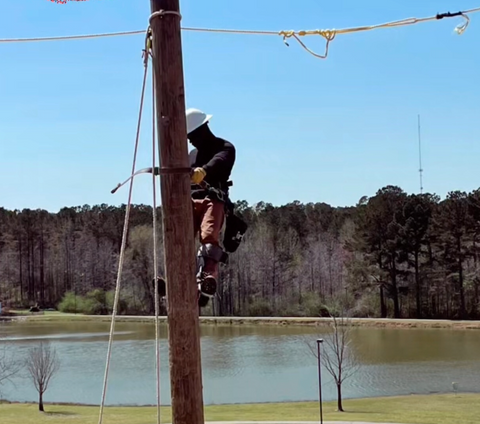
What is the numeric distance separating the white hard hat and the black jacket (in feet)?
0.40

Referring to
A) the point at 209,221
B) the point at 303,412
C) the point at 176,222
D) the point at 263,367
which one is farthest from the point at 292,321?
the point at 176,222

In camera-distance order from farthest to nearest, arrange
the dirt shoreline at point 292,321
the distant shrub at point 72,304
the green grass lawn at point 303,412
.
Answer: the distant shrub at point 72,304 < the dirt shoreline at point 292,321 < the green grass lawn at point 303,412

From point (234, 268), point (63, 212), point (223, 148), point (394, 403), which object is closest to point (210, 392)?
point (394, 403)

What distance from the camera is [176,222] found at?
293 cm

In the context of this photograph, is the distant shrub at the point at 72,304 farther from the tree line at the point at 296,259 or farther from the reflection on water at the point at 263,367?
the reflection on water at the point at 263,367

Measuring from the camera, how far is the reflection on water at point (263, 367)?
2189 centimetres

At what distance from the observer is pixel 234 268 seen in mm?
56500

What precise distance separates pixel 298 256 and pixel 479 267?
49.5ft

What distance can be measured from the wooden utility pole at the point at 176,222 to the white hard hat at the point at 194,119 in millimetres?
613

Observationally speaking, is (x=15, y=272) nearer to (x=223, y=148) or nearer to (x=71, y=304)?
(x=71, y=304)

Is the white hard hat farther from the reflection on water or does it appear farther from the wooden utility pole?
the reflection on water

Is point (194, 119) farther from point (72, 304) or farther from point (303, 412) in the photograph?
point (72, 304)

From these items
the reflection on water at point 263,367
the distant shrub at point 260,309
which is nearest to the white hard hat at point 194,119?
the reflection on water at point 263,367

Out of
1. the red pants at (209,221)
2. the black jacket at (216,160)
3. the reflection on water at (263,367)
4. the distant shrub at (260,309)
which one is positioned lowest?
the reflection on water at (263,367)
